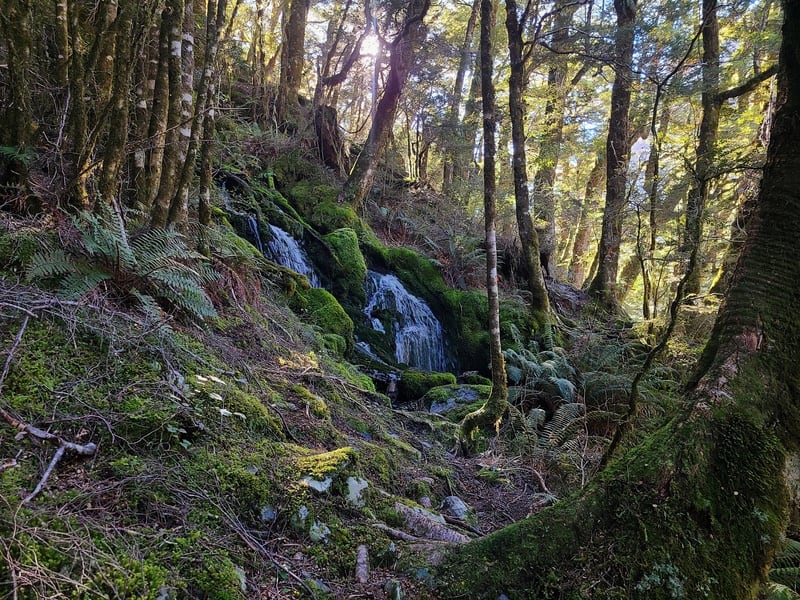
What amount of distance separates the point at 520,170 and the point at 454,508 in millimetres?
7874

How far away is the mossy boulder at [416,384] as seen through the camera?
8.23 m

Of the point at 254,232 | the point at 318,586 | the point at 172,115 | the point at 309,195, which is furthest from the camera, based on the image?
the point at 309,195

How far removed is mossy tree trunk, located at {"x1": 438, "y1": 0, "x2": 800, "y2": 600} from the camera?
1.93 meters

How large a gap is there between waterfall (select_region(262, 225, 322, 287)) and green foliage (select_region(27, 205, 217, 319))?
16.5ft

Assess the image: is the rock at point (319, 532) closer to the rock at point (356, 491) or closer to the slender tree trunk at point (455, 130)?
the rock at point (356, 491)

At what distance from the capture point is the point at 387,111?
11.9m

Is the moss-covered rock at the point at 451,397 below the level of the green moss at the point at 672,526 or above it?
below

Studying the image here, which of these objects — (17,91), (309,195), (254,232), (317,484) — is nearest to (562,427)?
(317,484)

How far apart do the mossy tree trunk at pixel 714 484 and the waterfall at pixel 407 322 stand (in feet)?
24.2

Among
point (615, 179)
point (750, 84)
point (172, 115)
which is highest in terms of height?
point (750, 84)

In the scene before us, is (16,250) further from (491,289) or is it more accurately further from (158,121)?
(491,289)

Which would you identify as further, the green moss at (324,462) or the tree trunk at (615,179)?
the tree trunk at (615,179)

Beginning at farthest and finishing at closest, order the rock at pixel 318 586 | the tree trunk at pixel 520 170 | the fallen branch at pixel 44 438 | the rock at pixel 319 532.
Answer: the tree trunk at pixel 520 170 < the rock at pixel 319 532 < the rock at pixel 318 586 < the fallen branch at pixel 44 438

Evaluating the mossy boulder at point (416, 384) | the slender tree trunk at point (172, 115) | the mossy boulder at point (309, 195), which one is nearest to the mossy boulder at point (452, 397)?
the mossy boulder at point (416, 384)
